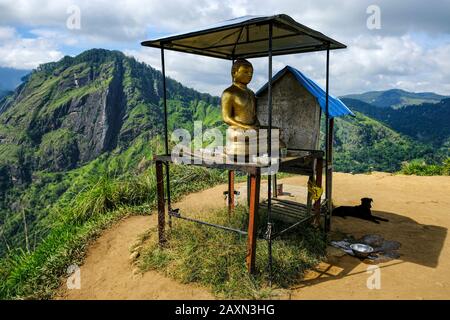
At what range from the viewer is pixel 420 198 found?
8.60 metres

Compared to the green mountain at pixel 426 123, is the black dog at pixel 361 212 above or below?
below

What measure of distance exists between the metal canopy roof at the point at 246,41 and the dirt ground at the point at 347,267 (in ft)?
10.4

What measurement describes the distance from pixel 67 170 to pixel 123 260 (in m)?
88.1

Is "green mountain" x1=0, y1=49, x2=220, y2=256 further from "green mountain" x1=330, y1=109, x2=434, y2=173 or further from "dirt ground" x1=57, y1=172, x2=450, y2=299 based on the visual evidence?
"dirt ground" x1=57, y1=172, x2=450, y2=299

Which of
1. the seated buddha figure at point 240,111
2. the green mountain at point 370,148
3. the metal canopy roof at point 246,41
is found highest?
the metal canopy roof at point 246,41

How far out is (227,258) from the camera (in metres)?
4.45

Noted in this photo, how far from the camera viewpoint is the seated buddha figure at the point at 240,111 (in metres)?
4.33

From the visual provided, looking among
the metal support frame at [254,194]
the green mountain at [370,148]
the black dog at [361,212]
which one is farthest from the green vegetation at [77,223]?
the green mountain at [370,148]

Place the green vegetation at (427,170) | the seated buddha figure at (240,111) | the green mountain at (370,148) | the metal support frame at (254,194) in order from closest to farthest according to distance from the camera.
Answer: the metal support frame at (254,194), the seated buddha figure at (240,111), the green vegetation at (427,170), the green mountain at (370,148)

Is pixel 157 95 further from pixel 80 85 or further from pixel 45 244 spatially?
pixel 45 244

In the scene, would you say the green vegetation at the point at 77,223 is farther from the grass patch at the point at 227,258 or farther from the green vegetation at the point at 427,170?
the green vegetation at the point at 427,170

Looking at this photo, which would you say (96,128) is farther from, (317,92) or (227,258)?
(227,258)

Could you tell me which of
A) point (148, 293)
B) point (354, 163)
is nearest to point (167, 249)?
point (148, 293)

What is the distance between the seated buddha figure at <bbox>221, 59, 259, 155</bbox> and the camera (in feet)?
14.2
